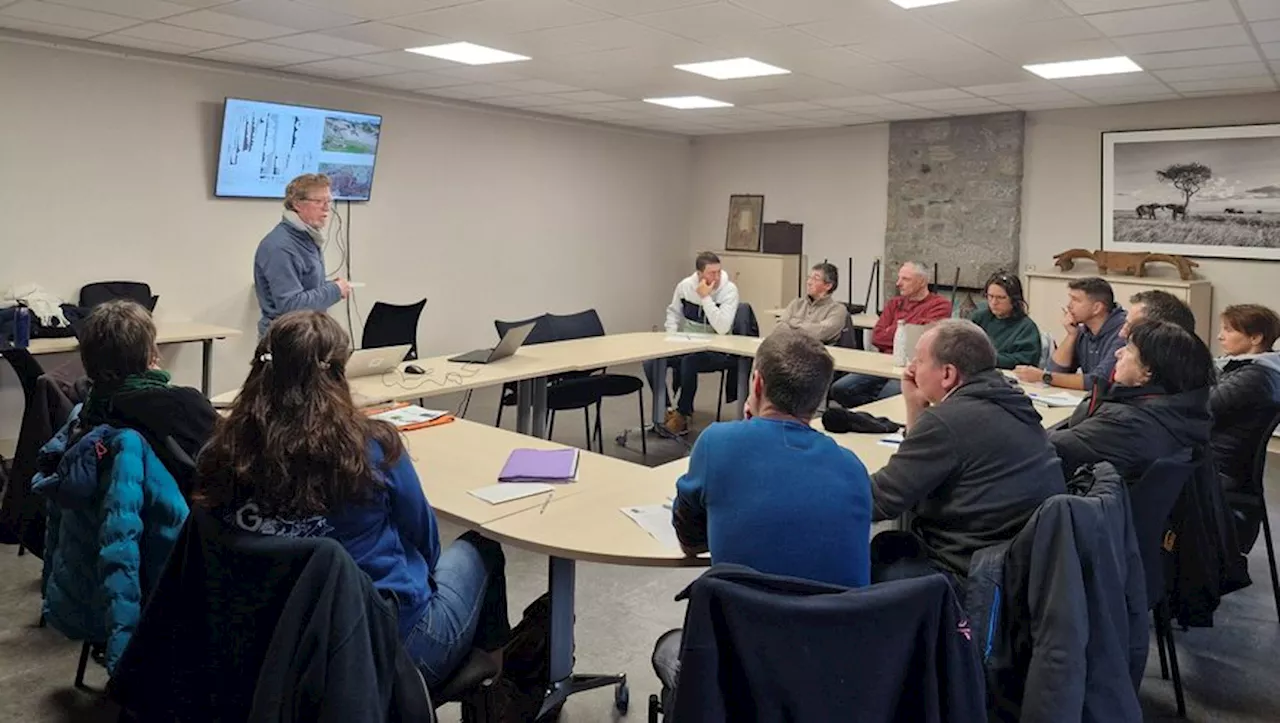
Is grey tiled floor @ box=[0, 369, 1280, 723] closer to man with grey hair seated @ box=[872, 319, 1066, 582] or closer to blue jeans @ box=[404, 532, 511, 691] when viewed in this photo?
blue jeans @ box=[404, 532, 511, 691]

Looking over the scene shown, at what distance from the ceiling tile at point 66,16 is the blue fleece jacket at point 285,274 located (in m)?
1.64

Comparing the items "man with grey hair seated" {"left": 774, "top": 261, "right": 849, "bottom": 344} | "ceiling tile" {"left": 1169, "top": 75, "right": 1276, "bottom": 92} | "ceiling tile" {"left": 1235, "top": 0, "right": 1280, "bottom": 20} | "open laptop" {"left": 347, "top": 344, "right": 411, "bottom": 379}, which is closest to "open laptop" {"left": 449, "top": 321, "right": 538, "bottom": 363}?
"open laptop" {"left": 347, "top": 344, "right": 411, "bottom": 379}

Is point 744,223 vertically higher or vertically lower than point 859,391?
higher

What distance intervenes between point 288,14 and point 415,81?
2.02 m

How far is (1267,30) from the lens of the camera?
4.40 m

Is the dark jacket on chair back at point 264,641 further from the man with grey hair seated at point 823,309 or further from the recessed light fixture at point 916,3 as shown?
the man with grey hair seated at point 823,309

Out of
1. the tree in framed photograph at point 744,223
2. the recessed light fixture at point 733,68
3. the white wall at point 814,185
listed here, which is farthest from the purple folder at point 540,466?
the tree in framed photograph at point 744,223

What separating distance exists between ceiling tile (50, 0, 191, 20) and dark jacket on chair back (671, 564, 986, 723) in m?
4.10

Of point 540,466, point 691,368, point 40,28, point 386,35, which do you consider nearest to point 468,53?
point 386,35

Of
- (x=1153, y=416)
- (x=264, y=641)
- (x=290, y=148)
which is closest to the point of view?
(x=264, y=641)

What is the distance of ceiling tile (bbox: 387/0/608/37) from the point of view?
163 inches

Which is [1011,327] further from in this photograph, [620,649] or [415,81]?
[415,81]

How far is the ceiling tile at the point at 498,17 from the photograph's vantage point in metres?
4.15

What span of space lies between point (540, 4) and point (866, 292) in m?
5.26
